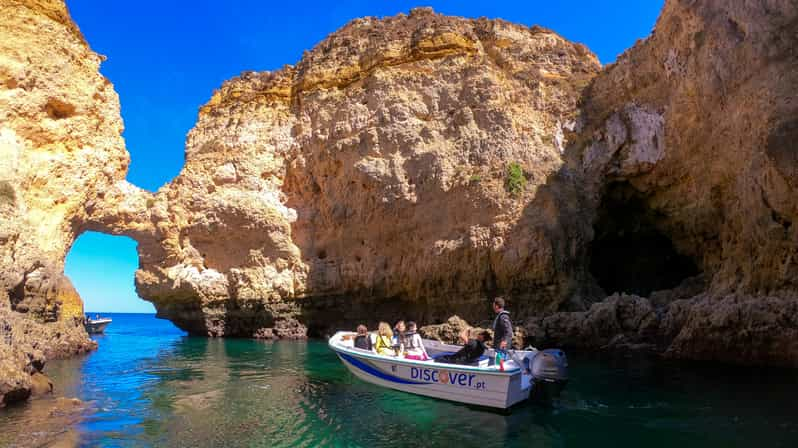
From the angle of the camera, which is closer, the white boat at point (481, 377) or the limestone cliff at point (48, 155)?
the white boat at point (481, 377)

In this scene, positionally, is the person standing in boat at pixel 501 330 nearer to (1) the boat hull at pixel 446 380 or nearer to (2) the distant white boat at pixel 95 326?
(1) the boat hull at pixel 446 380

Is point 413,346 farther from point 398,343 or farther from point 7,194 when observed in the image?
point 7,194

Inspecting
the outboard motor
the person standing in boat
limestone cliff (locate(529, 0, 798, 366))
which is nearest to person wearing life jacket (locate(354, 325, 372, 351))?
the person standing in boat

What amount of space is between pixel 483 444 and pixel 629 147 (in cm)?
1604

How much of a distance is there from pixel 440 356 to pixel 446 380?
156 cm

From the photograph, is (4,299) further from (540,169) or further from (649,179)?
(649,179)

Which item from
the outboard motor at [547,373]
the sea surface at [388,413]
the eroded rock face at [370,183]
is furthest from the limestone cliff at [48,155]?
the outboard motor at [547,373]

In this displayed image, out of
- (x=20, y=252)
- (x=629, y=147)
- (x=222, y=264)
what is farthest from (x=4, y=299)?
(x=629, y=147)

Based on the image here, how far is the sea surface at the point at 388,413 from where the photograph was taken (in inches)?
293

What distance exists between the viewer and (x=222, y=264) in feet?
78.8

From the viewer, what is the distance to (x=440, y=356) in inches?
436

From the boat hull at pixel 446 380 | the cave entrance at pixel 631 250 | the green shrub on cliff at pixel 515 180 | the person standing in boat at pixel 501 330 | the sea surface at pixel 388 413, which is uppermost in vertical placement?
the green shrub on cliff at pixel 515 180

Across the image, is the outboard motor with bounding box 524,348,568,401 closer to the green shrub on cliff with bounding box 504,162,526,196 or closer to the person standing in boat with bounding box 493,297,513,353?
the person standing in boat with bounding box 493,297,513,353

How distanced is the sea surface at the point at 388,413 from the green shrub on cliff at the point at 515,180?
828 cm
